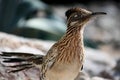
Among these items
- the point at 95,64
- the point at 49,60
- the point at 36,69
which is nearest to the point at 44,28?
the point at 95,64

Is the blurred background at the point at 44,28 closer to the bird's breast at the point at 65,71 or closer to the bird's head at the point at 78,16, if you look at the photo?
Result: the bird's breast at the point at 65,71

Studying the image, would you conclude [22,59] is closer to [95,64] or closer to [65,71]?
[65,71]

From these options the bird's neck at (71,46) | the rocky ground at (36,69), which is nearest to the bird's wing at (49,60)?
the bird's neck at (71,46)

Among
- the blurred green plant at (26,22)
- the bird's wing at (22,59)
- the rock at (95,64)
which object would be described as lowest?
the bird's wing at (22,59)

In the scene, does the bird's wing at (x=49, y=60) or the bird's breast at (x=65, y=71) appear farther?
the bird's wing at (x=49, y=60)

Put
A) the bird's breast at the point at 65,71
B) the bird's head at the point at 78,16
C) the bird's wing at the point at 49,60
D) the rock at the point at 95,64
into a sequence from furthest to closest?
the rock at the point at 95,64, the bird's wing at the point at 49,60, the bird's breast at the point at 65,71, the bird's head at the point at 78,16

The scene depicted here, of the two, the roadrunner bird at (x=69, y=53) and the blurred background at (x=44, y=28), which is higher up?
the blurred background at (x=44, y=28)

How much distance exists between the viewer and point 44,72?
5887 millimetres

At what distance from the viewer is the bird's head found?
212 inches

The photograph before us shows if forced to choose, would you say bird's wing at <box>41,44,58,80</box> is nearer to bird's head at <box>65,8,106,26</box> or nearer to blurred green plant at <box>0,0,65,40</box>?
bird's head at <box>65,8,106,26</box>

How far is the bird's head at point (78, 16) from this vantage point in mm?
5387

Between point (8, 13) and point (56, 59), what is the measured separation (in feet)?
26.5

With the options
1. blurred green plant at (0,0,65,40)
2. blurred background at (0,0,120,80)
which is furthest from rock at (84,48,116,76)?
blurred green plant at (0,0,65,40)

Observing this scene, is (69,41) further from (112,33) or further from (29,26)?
(112,33)
